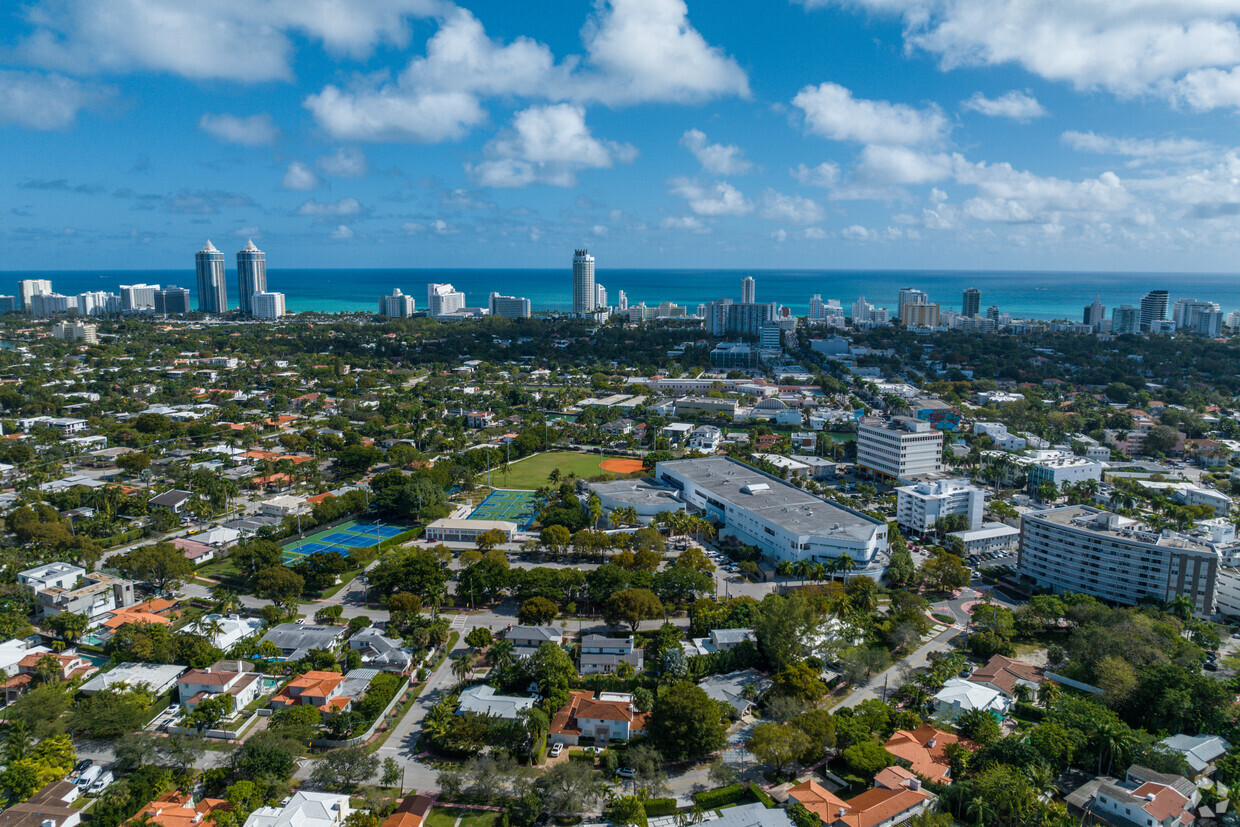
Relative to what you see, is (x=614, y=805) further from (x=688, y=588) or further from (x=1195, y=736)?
(x=1195, y=736)

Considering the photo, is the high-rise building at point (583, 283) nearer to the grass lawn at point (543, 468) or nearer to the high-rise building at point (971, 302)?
the high-rise building at point (971, 302)

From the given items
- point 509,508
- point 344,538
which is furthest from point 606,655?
point 509,508

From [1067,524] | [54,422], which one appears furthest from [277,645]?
[54,422]

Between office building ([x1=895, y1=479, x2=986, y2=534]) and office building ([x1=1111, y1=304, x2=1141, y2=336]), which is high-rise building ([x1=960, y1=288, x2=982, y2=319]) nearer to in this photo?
office building ([x1=1111, y1=304, x2=1141, y2=336])

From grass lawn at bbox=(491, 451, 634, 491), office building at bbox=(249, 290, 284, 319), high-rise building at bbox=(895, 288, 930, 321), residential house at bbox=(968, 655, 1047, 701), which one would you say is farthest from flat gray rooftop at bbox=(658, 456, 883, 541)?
office building at bbox=(249, 290, 284, 319)

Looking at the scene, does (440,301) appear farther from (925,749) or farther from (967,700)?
(925,749)
